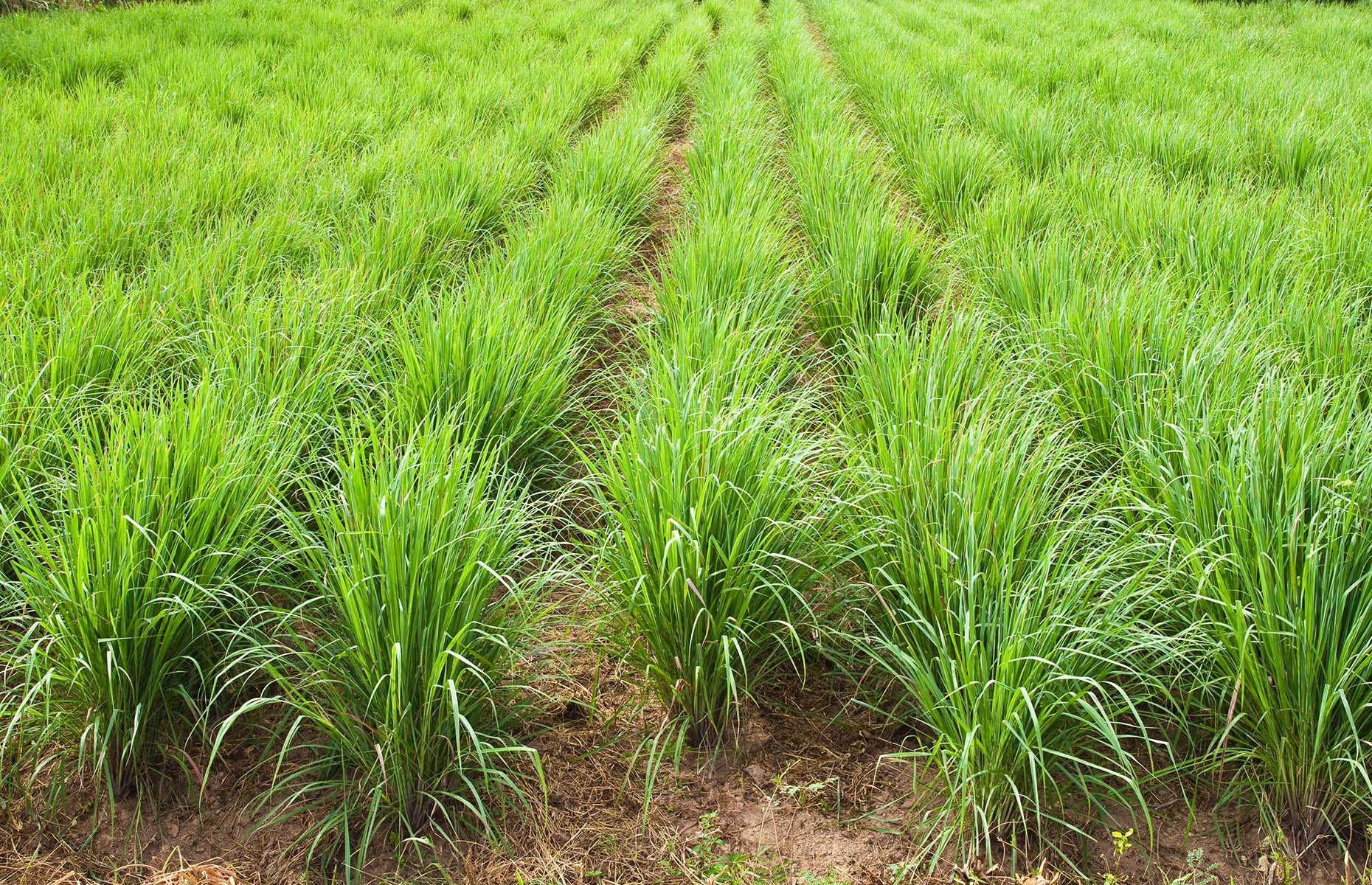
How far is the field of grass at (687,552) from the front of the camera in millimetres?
1260

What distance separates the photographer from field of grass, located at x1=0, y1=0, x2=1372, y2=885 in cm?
126

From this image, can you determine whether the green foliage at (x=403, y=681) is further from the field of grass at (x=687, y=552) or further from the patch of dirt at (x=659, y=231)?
the patch of dirt at (x=659, y=231)

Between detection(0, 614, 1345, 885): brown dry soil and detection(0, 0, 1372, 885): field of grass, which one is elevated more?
detection(0, 0, 1372, 885): field of grass

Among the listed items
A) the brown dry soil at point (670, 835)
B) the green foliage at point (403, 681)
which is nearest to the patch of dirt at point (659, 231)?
the green foliage at point (403, 681)

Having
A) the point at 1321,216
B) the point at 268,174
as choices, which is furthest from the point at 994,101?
the point at 268,174

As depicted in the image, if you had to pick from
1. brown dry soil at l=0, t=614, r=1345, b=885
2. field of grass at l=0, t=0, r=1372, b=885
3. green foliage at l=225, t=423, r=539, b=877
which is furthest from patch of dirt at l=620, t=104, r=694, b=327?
brown dry soil at l=0, t=614, r=1345, b=885

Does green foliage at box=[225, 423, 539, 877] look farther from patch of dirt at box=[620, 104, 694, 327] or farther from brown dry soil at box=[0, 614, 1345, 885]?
patch of dirt at box=[620, 104, 694, 327]

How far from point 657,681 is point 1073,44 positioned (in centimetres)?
798

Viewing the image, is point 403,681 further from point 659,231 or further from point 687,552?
point 659,231

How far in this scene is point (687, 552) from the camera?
1435mm

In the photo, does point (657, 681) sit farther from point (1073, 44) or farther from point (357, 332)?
point (1073, 44)

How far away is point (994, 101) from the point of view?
5.01 meters

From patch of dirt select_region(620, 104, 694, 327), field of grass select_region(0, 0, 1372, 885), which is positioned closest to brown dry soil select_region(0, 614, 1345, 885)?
field of grass select_region(0, 0, 1372, 885)

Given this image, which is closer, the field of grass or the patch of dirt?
the field of grass
